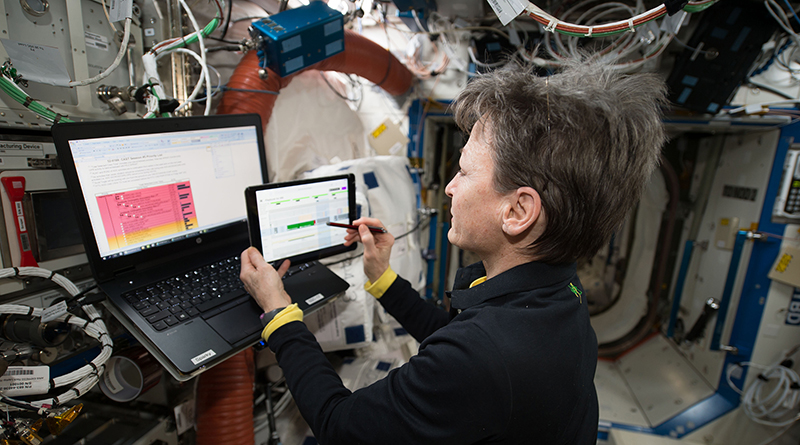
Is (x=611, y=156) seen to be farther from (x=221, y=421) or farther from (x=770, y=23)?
(x=770, y=23)

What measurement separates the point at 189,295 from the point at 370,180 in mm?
1014

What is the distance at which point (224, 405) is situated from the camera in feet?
3.63

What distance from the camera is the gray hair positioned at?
26.7 inches

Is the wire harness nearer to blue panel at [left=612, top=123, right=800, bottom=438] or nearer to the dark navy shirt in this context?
the dark navy shirt

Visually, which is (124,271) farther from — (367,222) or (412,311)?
(412,311)

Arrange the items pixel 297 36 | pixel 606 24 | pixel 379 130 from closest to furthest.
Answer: pixel 606 24 < pixel 297 36 < pixel 379 130

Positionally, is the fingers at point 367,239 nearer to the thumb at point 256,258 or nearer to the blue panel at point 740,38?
the thumb at point 256,258

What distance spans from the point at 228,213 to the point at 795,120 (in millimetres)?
2643

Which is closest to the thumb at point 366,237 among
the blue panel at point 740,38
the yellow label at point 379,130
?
the yellow label at point 379,130

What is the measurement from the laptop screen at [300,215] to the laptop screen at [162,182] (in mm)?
197

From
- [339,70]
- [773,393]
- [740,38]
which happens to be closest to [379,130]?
[339,70]

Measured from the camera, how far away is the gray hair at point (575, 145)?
26.7 inches

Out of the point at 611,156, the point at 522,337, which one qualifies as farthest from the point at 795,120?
the point at 522,337

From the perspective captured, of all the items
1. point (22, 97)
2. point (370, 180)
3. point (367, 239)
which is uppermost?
point (22, 97)
